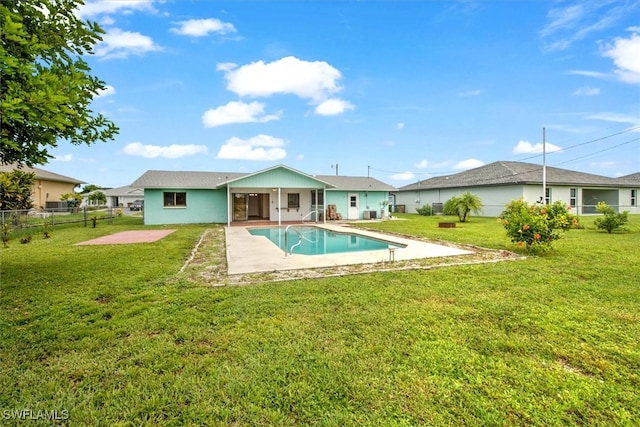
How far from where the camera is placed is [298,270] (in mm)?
6680

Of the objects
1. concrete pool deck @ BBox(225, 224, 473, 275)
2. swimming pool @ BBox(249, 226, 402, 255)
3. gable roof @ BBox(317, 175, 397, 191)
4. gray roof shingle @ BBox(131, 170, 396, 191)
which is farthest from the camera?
gable roof @ BBox(317, 175, 397, 191)

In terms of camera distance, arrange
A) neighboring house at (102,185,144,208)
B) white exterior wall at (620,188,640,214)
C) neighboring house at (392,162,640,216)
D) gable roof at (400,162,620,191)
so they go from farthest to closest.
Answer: neighboring house at (102,185,144,208) < white exterior wall at (620,188,640,214) < gable roof at (400,162,620,191) < neighboring house at (392,162,640,216)

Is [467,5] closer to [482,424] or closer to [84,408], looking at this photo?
[482,424]

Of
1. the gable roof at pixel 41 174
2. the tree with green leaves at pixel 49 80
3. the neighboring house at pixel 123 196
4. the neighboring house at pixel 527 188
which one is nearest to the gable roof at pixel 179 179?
the gable roof at pixel 41 174

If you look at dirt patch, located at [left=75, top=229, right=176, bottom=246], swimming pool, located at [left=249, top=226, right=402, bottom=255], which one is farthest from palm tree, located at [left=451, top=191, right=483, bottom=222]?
dirt patch, located at [left=75, top=229, right=176, bottom=246]

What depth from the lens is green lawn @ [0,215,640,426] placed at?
2.26m

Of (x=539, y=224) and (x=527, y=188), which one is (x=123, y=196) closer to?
(x=527, y=188)

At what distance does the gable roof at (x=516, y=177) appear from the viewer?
2441cm

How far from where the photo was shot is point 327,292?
16.5 feet

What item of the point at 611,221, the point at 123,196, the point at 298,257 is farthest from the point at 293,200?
the point at 123,196

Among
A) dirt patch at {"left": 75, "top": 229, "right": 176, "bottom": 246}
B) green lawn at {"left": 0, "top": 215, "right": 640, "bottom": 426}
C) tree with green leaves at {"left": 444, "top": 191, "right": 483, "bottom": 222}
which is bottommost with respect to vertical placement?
green lawn at {"left": 0, "top": 215, "right": 640, "bottom": 426}

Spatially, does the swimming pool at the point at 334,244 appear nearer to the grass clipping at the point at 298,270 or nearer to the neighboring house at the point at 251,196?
the grass clipping at the point at 298,270

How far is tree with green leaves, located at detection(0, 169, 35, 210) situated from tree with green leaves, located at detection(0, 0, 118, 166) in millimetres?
15139

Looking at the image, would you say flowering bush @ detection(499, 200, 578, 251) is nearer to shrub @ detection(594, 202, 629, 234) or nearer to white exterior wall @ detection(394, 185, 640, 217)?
shrub @ detection(594, 202, 629, 234)
